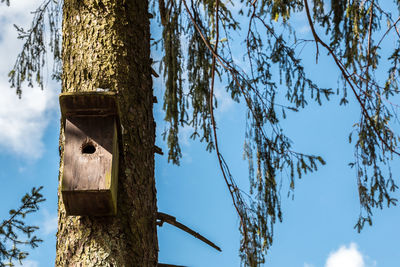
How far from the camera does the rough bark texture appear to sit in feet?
6.44

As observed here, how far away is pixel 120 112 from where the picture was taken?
7.04 feet

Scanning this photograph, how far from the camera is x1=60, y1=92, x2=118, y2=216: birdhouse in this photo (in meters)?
1.98

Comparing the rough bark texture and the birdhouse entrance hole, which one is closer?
the rough bark texture

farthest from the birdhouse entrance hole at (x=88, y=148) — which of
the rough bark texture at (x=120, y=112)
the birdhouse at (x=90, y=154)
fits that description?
the rough bark texture at (x=120, y=112)

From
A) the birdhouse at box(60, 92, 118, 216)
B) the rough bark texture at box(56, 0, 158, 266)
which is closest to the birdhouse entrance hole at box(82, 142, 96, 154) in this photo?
the birdhouse at box(60, 92, 118, 216)

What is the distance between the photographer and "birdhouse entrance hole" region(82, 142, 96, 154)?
210 centimetres

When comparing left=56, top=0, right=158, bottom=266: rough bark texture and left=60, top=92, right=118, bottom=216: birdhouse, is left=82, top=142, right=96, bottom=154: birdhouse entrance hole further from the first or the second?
left=56, top=0, right=158, bottom=266: rough bark texture

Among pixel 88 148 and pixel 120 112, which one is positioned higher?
pixel 120 112

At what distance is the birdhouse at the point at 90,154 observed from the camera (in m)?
1.98

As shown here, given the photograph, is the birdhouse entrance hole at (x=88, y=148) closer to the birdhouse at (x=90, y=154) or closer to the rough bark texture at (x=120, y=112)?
the birdhouse at (x=90, y=154)

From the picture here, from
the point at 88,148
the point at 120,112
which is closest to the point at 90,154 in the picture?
the point at 88,148

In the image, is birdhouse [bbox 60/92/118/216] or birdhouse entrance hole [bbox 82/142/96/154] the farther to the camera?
birdhouse entrance hole [bbox 82/142/96/154]

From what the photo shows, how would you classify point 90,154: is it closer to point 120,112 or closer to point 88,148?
point 88,148

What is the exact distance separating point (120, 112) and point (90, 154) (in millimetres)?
235
